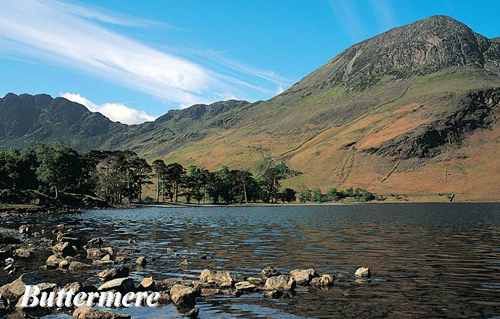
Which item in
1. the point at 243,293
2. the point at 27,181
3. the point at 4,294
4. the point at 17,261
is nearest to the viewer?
the point at 4,294

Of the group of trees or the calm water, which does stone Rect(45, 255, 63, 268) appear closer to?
the calm water

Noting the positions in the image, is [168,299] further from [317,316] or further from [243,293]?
[317,316]

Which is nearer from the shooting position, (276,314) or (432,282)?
(276,314)

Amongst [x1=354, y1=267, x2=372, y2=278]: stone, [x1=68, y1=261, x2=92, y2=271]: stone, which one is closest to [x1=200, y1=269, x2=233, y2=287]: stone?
[x1=354, y1=267, x2=372, y2=278]: stone

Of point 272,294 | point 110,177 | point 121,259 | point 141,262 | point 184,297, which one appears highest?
point 110,177

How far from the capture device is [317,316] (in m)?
15.9

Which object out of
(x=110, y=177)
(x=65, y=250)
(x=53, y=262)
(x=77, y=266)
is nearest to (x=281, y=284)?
(x=77, y=266)

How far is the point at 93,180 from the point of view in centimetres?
17138

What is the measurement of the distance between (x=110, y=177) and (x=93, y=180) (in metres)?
11.9

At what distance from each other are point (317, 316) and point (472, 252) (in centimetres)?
2359

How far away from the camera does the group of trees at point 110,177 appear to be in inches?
4636

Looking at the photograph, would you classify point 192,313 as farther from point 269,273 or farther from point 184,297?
point 269,273

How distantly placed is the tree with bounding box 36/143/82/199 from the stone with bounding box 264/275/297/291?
361ft

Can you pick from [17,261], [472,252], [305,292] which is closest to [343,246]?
[472,252]
